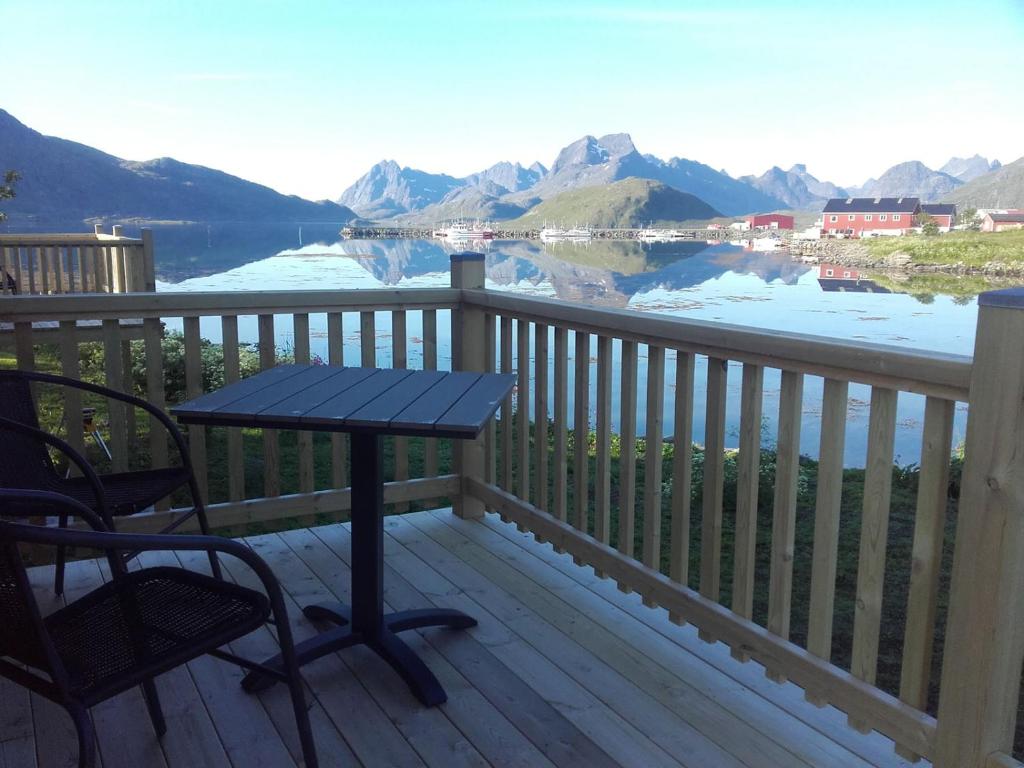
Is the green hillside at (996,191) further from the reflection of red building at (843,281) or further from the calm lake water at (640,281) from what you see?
the reflection of red building at (843,281)

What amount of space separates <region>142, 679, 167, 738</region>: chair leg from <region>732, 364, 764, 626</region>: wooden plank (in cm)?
151

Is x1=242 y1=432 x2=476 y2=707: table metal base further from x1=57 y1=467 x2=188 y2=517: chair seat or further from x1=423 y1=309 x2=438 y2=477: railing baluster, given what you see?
x1=423 y1=309 x2=438 y2=477: railing baluster

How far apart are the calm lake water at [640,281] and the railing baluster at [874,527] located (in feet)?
32.4

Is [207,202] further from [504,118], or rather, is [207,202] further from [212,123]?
[504,118]

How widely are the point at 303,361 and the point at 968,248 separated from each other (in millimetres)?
18607

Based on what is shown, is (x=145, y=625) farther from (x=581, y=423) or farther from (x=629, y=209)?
(x=629, y=209)

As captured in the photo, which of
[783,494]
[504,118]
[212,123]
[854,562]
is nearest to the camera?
[783,494]

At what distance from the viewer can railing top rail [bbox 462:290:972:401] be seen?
5.16ft

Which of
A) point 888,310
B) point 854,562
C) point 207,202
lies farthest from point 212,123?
point 854,562

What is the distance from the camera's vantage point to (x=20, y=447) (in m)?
2.34

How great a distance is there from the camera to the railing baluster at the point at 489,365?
11.2 ft

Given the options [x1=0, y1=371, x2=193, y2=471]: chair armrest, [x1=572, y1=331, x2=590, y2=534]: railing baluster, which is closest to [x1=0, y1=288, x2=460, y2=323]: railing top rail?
[x1=0, y1=371, x2=193, y2=471]: chair armrest

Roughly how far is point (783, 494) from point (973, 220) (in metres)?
21.9

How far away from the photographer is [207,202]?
71.6 feet
